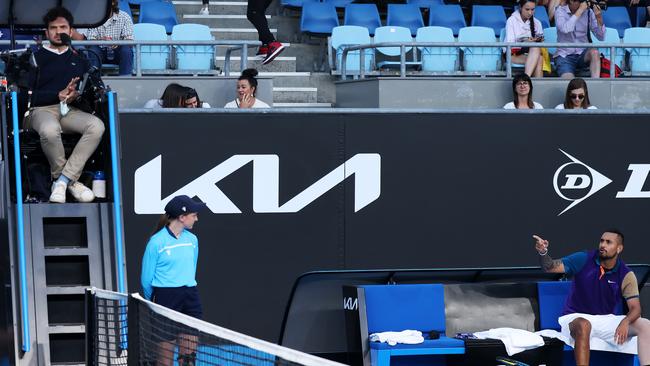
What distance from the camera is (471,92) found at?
1216 cm

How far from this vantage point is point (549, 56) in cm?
1372

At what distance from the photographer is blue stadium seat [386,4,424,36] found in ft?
50.1

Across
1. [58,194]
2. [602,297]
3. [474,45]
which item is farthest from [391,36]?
[58,194]

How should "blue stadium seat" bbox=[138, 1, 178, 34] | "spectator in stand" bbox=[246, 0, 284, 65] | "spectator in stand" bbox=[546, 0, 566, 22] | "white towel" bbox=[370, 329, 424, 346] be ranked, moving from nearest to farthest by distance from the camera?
"white towel" bbox=[370, 329, 424, 346], "spectator in stand" bbox=[246, 0, 284, 65], "blue stadium seat" bbox=[138, 1, 178, 34], "spectator in stand" bbox=[546, 0, 566, 22]

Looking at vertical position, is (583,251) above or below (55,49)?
below

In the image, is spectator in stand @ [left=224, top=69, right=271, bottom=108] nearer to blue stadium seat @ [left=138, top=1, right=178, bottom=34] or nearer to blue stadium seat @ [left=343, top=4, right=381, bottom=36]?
blue stadium seat @ [left=138, top=1, right=178, bottom=34]

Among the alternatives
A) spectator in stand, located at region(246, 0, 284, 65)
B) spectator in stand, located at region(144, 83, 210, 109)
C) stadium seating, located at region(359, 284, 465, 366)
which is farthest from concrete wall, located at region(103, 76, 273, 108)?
stadium seating, located at region(359, 284, 465, 366)

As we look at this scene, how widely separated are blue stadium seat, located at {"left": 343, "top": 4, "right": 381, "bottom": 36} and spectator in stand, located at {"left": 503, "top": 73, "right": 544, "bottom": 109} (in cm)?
367

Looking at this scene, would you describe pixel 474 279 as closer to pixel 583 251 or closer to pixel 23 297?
pixel 583 251

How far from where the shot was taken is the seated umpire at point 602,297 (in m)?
10.1

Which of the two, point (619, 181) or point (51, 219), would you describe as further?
point (619, 181)

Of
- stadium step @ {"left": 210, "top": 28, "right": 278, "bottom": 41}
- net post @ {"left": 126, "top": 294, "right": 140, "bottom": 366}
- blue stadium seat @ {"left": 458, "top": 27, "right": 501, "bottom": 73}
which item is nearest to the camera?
net post @ {"left": 126, "top": 294, "right": 140, "bottom": 366}

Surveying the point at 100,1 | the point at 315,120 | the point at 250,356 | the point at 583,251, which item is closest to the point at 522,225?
the point at 583,251

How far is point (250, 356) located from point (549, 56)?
358 inches
